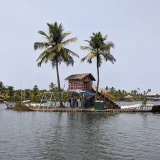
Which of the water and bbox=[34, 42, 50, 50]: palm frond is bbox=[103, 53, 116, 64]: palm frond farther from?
the water

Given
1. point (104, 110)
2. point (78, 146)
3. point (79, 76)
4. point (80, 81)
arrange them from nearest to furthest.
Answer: point (78, 146), point (104, 110), point (80, 81), point (79, 76)

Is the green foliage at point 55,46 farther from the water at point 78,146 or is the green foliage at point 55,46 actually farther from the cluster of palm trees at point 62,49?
the water at point 78,146

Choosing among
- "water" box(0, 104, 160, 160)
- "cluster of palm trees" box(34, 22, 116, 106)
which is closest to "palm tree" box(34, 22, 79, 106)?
"cluster of palm trees" box(34, 22, 116, 106)

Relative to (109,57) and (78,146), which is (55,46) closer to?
(109,57)

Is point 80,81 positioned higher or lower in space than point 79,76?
lower

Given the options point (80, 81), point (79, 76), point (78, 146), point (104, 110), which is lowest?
point (78, 146)

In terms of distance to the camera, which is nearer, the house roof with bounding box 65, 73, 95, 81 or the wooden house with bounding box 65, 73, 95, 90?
the house roof with bounding box 65, 73, 95, 81

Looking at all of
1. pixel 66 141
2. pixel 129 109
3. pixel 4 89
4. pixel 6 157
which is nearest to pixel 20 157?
pixel 6 157

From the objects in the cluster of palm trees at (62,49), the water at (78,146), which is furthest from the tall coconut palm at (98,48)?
the water at (78,146)

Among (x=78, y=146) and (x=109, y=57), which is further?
(x=109, y=57)

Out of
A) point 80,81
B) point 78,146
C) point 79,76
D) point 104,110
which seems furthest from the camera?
point 79,76

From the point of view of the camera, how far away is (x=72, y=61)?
57.9 m

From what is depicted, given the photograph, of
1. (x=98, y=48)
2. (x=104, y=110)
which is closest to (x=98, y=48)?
(x=98, y=48)

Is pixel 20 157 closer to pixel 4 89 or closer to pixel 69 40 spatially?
pixel 69 40
